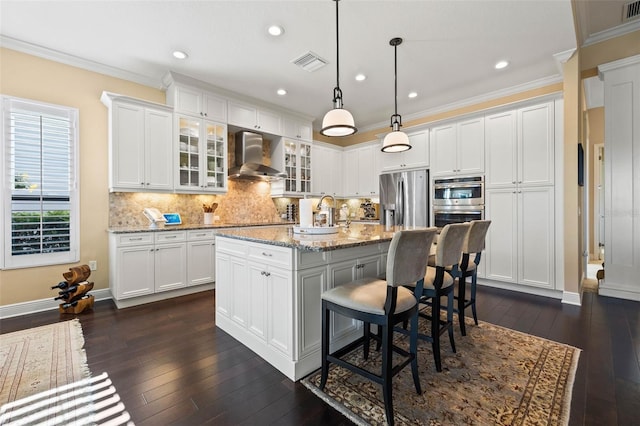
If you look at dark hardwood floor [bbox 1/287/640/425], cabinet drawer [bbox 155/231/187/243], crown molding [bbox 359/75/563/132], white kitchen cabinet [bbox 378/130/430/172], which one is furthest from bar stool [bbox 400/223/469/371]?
crown molding [bbox 359/75/563/132]

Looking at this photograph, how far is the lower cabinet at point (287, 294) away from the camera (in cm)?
190

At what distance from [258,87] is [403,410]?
4.31 meters

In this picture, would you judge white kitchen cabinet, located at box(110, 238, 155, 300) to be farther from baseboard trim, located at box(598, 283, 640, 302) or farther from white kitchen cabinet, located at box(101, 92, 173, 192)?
baseboard trim, located at box(598, 283, 640, 302)

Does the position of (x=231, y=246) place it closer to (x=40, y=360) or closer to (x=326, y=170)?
(x=40, y=360)

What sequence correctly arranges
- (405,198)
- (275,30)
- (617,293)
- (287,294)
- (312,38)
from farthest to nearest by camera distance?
(405,198) → (617,293) → (312,38) → (275,30) → (287,294)

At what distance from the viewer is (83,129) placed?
3.53 m

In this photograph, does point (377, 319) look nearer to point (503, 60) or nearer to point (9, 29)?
point (503, 60)

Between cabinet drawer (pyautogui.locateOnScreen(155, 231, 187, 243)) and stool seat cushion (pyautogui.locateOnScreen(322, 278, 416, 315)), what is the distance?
8.90 feet

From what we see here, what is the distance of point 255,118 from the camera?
4.78 m

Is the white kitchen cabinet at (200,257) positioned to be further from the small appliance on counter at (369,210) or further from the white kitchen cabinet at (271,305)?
the small appliance on counter at (369,210)

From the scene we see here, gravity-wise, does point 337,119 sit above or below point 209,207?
above

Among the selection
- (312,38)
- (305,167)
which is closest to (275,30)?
(312,38)

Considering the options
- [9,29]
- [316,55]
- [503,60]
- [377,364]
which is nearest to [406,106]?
[503,60]

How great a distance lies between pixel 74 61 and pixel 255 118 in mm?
2371
